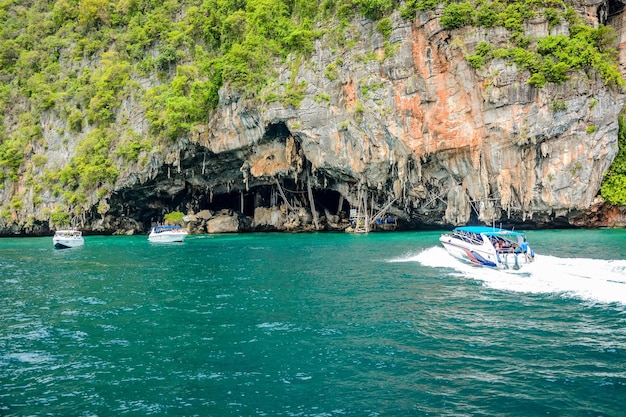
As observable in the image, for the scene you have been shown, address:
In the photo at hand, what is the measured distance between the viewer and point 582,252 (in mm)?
26938

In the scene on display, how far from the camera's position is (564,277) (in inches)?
735

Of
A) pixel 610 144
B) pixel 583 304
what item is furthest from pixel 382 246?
pixel 610 144

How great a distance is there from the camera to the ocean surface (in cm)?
827

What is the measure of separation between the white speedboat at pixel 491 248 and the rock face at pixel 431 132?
742 inches

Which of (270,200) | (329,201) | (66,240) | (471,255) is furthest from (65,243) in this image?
(471,255)

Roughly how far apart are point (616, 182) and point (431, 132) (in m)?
19.7

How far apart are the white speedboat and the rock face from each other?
61.8ft

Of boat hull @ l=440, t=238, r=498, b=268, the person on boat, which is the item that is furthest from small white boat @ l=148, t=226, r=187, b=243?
the person on boat

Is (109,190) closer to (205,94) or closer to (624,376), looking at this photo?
(205,94)

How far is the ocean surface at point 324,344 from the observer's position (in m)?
8.27

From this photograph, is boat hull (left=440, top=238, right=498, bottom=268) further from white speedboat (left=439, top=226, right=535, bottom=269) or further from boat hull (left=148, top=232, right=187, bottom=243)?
boat hull (left=148, top=232, right=187, bottom=243)

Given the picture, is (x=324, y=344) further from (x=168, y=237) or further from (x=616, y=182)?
(x=616, y=182)

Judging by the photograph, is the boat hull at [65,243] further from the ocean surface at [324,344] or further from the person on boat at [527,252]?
the person on boat at [527,252]

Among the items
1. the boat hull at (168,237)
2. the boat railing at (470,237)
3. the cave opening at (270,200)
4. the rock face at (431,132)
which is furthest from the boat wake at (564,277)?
the cave opening at (270,200)
